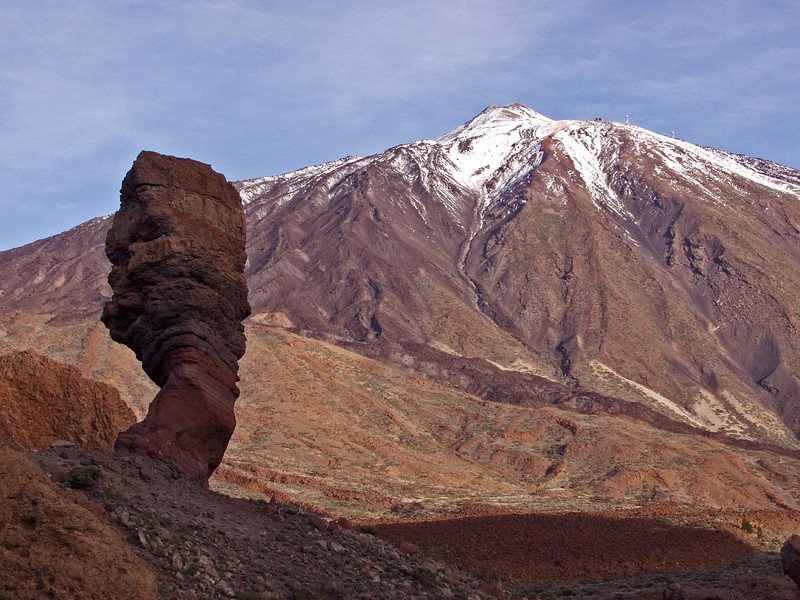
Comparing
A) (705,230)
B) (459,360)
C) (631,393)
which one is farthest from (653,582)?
(705,230)

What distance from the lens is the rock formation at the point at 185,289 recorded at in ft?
50.1

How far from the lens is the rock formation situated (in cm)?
1526

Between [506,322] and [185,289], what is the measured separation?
3180 inches

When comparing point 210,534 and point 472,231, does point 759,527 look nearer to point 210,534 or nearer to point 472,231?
point 210,534

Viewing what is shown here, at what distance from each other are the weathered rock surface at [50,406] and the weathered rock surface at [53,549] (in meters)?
8.47

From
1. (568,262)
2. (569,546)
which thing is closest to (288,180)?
(568,262)

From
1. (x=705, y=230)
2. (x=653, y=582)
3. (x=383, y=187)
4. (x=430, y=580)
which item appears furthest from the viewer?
(x=383, y=187)

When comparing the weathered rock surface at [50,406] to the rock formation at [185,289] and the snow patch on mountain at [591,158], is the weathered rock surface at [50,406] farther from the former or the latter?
the snow patch on mountain at [591,158]

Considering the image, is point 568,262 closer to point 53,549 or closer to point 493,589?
point 493,589

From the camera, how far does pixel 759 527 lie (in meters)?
24.5

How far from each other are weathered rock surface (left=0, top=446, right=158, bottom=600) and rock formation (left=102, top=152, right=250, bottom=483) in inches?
235

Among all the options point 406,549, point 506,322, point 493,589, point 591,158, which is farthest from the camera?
point 591,158

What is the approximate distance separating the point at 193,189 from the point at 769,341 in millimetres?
86869

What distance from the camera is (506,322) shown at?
314 feet
